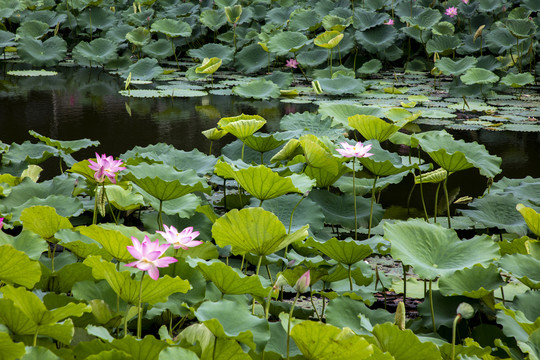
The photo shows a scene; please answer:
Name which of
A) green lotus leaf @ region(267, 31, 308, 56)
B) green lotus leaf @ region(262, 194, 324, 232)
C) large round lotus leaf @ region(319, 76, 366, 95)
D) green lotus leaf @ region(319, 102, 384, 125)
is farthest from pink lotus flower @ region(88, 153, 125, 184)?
green lotus leaf @ region(267, 31, 308, 56)

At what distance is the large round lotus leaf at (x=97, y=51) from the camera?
559 centimetres

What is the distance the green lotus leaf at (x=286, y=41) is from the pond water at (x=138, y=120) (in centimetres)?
87

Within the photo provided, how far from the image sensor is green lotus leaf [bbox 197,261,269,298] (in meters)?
1.09

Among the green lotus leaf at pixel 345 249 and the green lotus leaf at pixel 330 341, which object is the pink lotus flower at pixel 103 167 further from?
the green lotus leaf at pixel 330 341

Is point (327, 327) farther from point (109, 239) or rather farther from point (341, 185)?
point (341, 185)

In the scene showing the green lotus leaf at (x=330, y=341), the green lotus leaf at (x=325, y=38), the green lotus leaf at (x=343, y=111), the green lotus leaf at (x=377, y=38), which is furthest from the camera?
the green lotus leaf at (x=377, y=38)

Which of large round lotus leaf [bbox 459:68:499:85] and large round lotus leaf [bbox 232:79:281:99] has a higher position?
large round lotus leaf [bbox 459:68:499:85]

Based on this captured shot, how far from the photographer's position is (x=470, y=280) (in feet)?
4.18

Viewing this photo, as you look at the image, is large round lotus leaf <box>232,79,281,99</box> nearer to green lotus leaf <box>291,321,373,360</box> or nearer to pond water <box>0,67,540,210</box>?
pond water <box>0,67,540,210</box>

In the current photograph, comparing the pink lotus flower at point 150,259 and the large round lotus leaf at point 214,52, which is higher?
the pink lotus flower at point 150,259

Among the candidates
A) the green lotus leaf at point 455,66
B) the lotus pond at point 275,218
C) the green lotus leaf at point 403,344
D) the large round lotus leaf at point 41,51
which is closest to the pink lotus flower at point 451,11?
the lotus pond at point 275,218

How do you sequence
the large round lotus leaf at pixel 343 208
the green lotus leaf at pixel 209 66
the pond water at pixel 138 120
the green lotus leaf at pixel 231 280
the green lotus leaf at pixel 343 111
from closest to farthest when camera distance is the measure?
the green lotus leaf at pixel 231 280
the large round lotus leaf at pixel 343 208
the green lotus leaf at pixel 343 111
the pond water at pixel 138 120
the green lotus leaf at pixel 209 66

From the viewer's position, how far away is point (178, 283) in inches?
39.8

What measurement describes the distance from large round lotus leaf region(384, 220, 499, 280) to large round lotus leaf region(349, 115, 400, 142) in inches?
25.3
